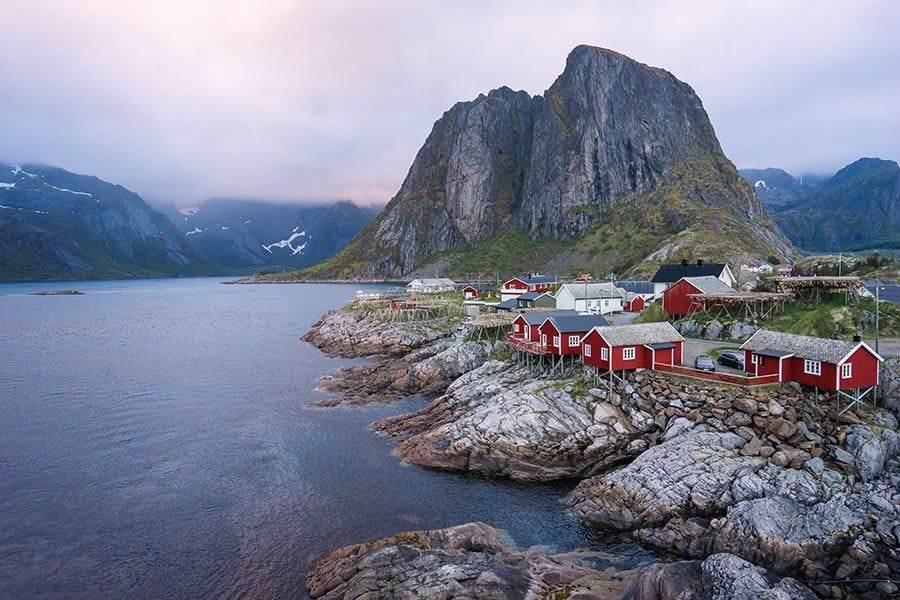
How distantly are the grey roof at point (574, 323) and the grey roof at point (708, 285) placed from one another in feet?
50.3

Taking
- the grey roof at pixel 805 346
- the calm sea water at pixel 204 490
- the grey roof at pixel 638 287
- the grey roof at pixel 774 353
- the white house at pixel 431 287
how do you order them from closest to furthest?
the calm sea water at pixel 204 490, the grey roof at pixel 805 346, the grey roof at pixel 774 353, the grey roof at pixel 638 287, the white house at pixel 431 287

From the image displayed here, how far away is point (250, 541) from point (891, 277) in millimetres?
84509

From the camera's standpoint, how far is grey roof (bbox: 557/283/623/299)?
70125mm

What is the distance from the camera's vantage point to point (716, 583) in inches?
739

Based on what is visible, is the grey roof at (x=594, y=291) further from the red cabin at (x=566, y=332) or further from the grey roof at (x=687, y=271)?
the red cabin at (x=566, y=332)

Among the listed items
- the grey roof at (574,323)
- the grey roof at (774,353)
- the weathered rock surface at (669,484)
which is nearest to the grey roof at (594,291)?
the grey roof at (574,323)

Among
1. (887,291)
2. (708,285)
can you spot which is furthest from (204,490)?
(887,291)

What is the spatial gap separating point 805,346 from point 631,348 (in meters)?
11.0

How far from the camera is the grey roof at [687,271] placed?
6706cm

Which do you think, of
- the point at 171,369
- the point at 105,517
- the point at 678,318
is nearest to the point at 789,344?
the point at 678,318

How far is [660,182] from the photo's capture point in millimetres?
198750

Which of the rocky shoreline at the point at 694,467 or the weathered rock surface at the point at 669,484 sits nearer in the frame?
the rocky shoreline at the point at 694,467

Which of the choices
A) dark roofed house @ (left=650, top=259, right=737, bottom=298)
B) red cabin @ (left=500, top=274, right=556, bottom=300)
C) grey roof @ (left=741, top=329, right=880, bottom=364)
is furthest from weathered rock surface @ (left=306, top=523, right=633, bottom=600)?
red cabin @ (left=500, top=274, right=556, bottom=300)

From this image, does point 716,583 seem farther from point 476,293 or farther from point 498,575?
point 476,293
